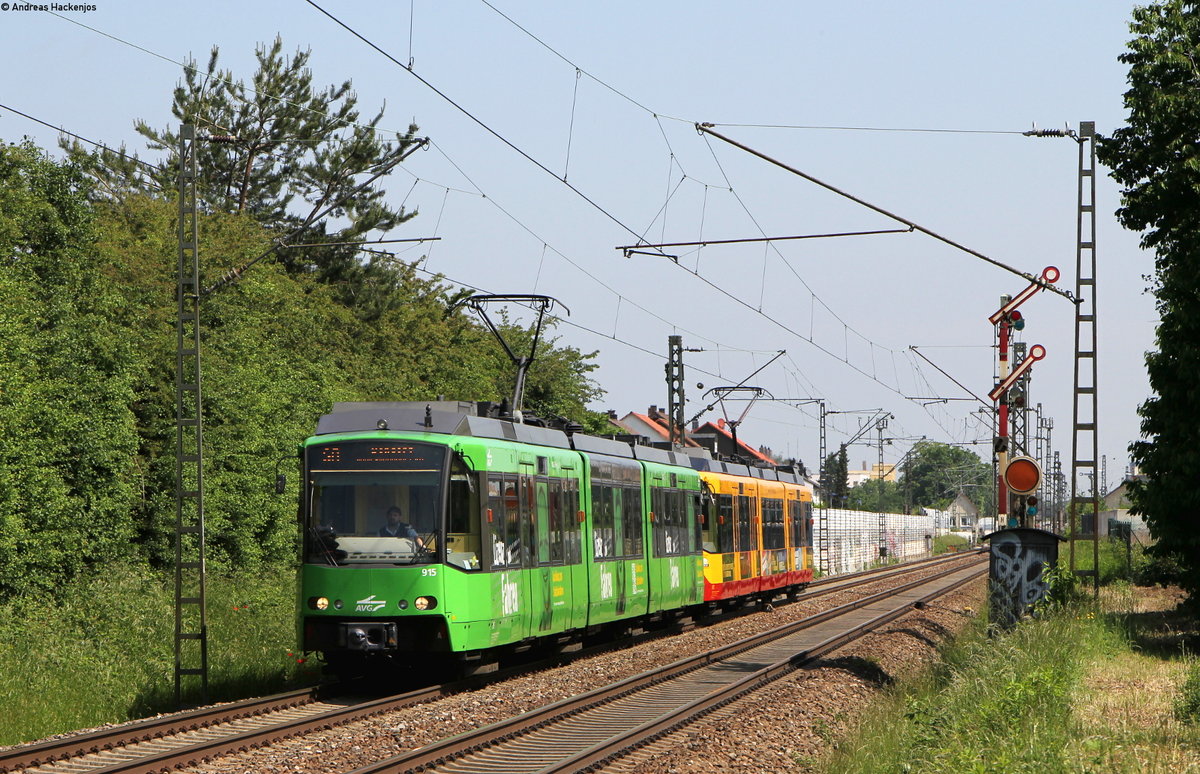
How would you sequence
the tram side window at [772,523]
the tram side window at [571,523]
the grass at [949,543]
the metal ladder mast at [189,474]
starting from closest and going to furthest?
1. the metal ladder mast at [189,474]
2. the tram side window at [571,523]
3. the tram side window at [772,523]
4. the grass at [949,543]

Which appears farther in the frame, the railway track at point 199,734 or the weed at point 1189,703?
the weed at point 1189,703

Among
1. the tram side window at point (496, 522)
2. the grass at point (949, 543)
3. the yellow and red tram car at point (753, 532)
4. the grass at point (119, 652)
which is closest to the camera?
the grass at point (119, 652)

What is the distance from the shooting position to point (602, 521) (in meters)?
20.8

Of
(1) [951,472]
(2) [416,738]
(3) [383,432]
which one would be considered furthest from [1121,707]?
(1) [951,472]

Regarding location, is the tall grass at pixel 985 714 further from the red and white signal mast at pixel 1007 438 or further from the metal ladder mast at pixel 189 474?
the metal ladder mast at pixel 189 474

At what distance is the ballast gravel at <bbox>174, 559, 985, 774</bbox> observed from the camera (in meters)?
11.5

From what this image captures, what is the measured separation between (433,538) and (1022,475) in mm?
7800

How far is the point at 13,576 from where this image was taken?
71.2ft

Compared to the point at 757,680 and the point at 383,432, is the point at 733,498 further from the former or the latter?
the point at 383,432

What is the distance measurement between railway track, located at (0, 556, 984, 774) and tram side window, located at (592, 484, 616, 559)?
442 centimetres

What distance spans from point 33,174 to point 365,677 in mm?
16967

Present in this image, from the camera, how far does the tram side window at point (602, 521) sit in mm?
20453

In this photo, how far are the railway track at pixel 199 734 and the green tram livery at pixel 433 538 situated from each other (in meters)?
0.73

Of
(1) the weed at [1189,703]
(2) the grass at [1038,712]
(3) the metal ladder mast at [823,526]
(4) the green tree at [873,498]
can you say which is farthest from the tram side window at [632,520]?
(4) the green tree at [873,498]
